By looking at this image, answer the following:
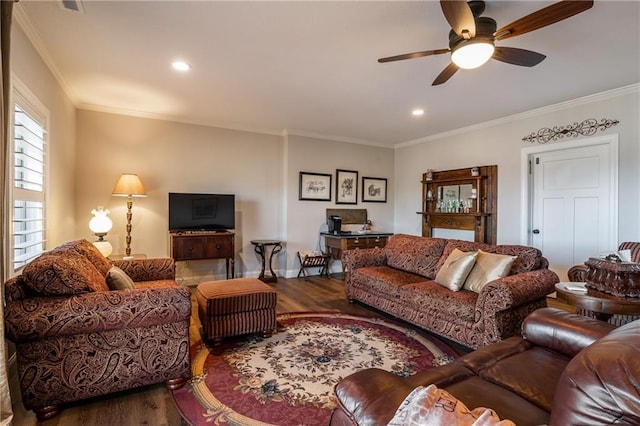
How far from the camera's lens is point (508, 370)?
1.46m

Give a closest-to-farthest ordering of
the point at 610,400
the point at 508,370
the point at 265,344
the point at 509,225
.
→ the point at 610,400 → the point at 508,370 → the point at 265,344 → the point at 509,225

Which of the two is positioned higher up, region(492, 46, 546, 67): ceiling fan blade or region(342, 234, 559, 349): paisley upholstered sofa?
region(492, 46, 546, 67): ceiling fan blade

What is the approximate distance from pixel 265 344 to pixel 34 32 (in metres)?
3.11

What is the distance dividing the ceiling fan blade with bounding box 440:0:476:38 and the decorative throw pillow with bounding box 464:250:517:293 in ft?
6.12

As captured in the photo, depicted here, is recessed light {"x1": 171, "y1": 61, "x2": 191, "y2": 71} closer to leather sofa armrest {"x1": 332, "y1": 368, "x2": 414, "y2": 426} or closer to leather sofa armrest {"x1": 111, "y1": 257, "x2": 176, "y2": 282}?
leather sofa armrest {"x1": 111, "y1": 257, "x2": 176, "y2": 282}

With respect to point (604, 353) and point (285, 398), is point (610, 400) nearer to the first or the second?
point (604, 353)

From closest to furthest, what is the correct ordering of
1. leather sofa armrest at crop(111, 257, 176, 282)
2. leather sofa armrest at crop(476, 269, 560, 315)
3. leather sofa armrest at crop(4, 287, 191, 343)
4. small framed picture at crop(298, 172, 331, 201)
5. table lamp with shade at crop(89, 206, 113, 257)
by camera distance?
leather sofa armrest at crop(4, 287, 191, 343), leather sofa armrest at crop(476, 269, 560, 315), leather sofa armrest at crop(111, 257, 176, 282), table lamp with shade at crop(89, 206, 113, 257), small framed picture at crop(298, 172, 331, 201)

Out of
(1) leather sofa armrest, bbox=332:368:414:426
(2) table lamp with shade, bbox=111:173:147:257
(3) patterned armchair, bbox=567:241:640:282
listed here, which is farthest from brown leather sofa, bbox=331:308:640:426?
(2) table lamp with shade, bbox=111:173:147:257

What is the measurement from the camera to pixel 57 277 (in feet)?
6.05

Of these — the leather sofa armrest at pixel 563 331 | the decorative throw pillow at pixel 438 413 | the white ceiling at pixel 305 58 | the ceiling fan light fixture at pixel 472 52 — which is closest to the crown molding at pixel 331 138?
the white ceiling at pixel 305 58

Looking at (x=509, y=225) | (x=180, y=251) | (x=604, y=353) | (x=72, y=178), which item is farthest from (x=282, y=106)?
(x=604, y=353)

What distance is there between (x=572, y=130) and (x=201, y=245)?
5154 mm

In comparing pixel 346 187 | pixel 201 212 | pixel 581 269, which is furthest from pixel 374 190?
pixel 581 269

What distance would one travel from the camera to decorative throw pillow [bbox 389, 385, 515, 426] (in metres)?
0.71
